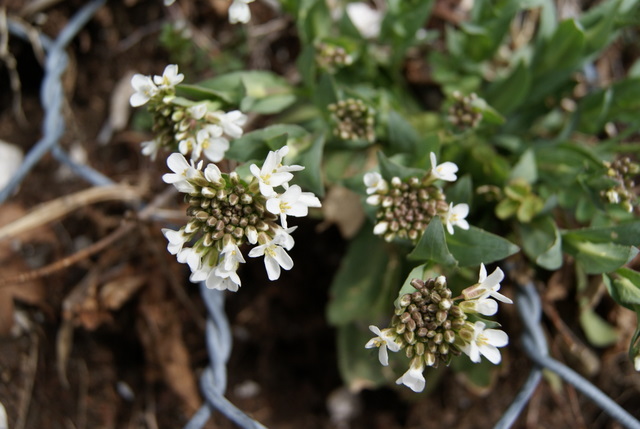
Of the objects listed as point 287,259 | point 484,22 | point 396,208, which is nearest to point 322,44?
point 484,22

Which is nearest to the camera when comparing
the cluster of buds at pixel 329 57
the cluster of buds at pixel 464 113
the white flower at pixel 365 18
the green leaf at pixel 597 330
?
the cluster of buds at pixel 464 113

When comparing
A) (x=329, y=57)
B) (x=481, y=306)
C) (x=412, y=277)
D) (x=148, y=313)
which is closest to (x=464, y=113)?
(x=329, y=57)

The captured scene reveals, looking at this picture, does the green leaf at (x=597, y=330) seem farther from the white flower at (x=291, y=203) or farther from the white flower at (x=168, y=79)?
the white flower at (x=168, y=79)

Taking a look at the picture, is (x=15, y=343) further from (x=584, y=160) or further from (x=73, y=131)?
(x=584, y=160)

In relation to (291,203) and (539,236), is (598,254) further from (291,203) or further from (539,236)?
(291,203)

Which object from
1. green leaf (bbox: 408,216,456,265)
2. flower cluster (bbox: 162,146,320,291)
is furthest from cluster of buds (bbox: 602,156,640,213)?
flower cluster (bbox: 162,146,320,291)

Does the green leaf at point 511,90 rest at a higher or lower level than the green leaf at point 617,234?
higher

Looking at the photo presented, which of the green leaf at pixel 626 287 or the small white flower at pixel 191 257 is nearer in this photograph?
the small white flower at pixel 191 257

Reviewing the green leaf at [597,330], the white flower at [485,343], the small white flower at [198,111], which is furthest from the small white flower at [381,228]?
the green leaf at [597,330]

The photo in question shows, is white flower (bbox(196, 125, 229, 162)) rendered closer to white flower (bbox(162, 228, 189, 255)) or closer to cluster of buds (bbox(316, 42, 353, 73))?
white flower (bbox(162, 228, 189, 255))
